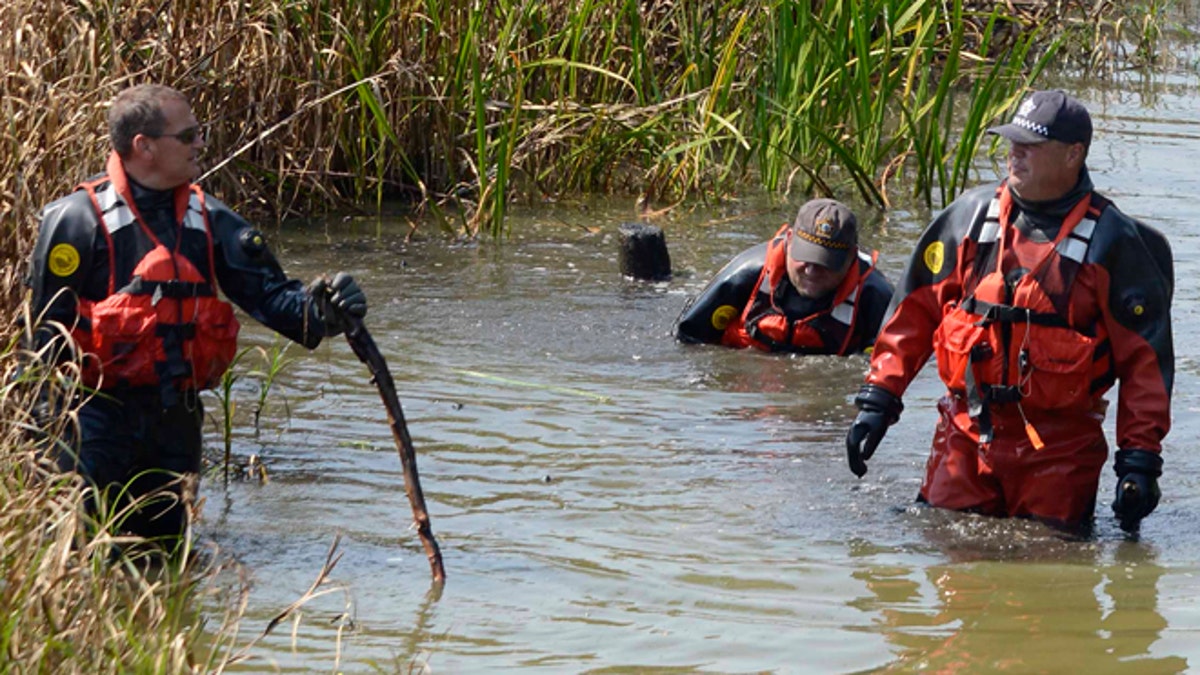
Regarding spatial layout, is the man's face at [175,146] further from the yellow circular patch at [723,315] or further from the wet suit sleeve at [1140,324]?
the yellow circular patch at [723,315]

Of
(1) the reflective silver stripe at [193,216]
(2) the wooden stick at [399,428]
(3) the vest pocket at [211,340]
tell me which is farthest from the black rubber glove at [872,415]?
(1) the reflective silver stripe at [193,216]

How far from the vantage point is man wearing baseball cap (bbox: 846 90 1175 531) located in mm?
5484

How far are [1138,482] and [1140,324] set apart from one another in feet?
1.54

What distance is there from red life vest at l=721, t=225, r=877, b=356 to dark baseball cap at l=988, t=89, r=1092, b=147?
2.82m

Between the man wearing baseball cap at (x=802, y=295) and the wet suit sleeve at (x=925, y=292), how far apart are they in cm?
232

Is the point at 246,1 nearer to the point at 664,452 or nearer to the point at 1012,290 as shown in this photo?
the point at 664,452

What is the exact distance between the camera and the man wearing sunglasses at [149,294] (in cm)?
510

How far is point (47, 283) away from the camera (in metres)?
5.09

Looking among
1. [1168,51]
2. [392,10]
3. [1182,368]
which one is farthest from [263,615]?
[1168,51]

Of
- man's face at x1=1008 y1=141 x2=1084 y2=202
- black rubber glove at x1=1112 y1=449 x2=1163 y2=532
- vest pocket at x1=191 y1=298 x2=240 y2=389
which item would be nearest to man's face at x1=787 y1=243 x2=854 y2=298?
man's face at x1=1008 y1=141 x2=1084 y2=202

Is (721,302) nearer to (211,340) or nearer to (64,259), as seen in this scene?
(211,340)

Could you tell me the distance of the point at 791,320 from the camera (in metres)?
8.54

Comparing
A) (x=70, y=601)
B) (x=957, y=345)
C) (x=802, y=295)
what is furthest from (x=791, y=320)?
(x=70, y=601)

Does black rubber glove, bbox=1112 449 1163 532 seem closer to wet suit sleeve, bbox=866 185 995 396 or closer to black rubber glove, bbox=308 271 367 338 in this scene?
wet suit sleeve, bbox=866 185 995 396
